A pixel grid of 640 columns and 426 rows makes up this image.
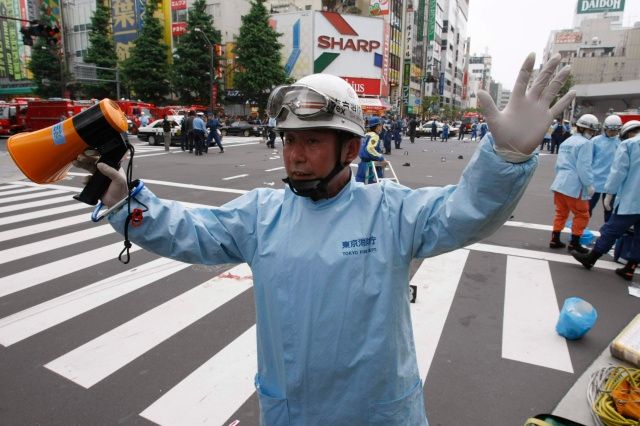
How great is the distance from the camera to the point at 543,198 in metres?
11.1

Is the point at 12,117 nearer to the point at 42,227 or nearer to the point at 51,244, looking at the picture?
the point at 42,227

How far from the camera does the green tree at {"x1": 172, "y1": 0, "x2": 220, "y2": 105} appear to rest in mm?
42188

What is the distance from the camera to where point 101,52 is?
45.7m

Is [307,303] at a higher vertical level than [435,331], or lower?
higher

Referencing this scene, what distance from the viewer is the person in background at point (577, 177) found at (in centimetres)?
628

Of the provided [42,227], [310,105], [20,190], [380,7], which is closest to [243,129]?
[20,190]

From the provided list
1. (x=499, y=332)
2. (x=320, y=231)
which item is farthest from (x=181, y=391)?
(x=499, y=332)

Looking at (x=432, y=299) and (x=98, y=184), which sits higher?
(x=98, y=184)

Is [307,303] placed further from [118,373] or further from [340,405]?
[118,373]

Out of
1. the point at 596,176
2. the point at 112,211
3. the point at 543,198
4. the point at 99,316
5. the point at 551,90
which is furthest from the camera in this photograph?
the point at 543,198

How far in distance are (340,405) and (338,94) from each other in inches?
46.0

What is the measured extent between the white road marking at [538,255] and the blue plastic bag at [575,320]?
2.37m

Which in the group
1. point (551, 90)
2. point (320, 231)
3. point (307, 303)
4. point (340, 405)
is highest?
point (551, 90)

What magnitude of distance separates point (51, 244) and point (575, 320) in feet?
23.3
